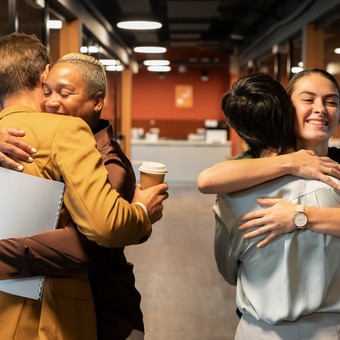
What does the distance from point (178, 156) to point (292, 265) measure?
12.7 metres

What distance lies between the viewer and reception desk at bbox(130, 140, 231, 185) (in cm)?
1424

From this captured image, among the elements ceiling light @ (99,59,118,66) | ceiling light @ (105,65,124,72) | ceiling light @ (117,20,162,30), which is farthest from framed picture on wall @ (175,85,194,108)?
ceiling light @ (117,20,162,30)

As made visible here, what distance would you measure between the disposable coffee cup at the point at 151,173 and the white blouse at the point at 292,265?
24 centimetres

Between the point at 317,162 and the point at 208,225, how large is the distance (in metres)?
7.03

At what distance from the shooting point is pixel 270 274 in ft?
5.40

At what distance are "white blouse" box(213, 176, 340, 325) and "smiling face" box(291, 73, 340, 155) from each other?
19 centimetres

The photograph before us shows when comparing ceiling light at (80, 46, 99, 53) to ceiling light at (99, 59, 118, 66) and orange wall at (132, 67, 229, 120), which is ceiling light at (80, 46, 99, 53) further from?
orange wall at (132, 67, 229, 120)

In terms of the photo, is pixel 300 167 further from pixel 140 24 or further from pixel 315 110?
pixel 140 24

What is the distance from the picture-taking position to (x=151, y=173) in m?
1.65

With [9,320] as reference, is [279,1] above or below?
above

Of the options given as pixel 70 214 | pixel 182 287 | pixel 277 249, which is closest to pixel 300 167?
pixel 277 249

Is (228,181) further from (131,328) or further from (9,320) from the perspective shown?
(9,320)

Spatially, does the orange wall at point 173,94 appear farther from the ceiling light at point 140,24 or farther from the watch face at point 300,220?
Result: the watch face at point 300,220

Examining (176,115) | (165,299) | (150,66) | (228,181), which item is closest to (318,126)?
(228,181)
